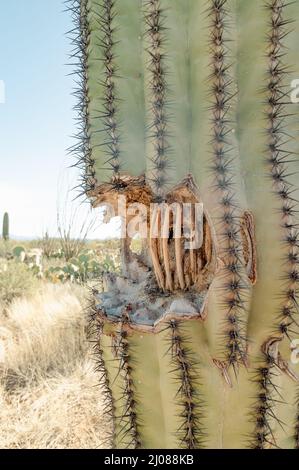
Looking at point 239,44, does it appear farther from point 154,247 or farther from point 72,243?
point 72,243

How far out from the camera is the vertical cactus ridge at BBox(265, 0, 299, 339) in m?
1.48

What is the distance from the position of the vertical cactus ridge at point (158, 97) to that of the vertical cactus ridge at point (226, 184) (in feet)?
0.47

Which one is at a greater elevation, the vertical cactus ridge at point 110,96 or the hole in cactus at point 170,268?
the vertical cactus ridge at point 110,96

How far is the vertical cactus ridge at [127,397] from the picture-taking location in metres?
1.59

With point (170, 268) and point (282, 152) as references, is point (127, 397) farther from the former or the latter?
point (282, 152)

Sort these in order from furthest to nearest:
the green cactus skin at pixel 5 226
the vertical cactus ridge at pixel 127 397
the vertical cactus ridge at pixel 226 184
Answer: the green cactus skin at pixel 5 226, the vertical cactus ridge at pixel 127 397, the vertical cactus ridge at pixel 226 184

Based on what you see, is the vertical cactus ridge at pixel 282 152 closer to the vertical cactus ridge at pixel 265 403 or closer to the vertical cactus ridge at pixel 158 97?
the vertical cactus ridge at pixel 265 403

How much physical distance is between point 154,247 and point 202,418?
54 cm

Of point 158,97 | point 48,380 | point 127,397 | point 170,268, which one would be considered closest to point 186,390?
point 127,397

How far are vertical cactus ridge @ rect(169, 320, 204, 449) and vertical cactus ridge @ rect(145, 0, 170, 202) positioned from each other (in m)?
0.42

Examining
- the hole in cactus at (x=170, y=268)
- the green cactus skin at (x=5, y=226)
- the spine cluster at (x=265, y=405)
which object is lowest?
the spine cluster at (x=265, y=405)

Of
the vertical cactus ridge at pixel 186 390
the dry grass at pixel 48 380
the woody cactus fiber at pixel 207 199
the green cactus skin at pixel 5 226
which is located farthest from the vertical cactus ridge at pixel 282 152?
the green cactus skin at pixel 5 226

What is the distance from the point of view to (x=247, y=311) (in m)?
1.50

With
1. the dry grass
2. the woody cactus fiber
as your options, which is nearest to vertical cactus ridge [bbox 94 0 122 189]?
the woody cactus fiber
